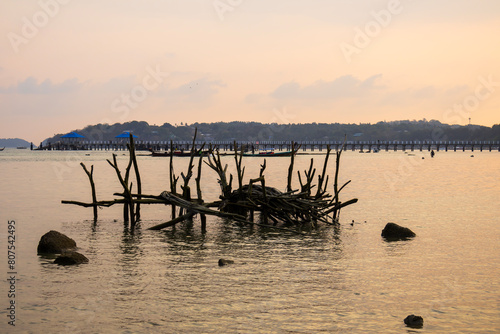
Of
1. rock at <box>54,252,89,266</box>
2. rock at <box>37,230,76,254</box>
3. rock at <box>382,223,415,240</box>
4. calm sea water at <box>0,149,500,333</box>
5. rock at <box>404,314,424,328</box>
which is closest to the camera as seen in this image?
rock at <box>404,314,424,328</box>

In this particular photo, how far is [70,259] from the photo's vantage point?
15.2 metres

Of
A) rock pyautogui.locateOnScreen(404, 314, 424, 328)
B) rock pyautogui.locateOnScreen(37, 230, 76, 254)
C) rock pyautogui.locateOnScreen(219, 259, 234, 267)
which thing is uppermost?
rock pyautogui.locateOnScreen(37, 230, 76, 254)

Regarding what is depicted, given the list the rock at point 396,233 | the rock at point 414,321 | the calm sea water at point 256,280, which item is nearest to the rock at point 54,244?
the calm sea water at point 256,280

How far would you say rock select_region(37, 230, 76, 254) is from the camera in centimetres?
1705

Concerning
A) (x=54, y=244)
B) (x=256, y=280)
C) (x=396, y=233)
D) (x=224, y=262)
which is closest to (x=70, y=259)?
(x=54, y=244)

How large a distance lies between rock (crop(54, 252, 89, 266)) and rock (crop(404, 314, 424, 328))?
870 centimetres

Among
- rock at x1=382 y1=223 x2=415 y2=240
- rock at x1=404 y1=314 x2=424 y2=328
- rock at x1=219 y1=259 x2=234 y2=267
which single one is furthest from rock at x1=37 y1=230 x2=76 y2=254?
rock at x1=404 y1=314 x2=424 y2=328

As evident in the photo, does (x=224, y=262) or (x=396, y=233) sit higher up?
(x=396, y=233)

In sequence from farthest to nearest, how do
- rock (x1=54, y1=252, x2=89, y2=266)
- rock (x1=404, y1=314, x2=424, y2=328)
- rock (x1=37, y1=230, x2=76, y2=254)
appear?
rock (x1=37, y1=230, x2=76, y2=254), rock (x1=54, y1=252, x2=89, y2=266), rock (x1=404, y1=314, x2=424, y2=328)

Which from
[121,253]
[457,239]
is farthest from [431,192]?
[121,253]

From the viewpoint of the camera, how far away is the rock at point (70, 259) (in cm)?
1511

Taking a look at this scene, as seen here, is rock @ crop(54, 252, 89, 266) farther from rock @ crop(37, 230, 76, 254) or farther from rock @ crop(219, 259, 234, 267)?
rock @ crop(219, 259, 234, 267)

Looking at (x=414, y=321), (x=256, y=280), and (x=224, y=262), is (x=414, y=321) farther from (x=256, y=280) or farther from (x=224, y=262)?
(x=224, y=262)

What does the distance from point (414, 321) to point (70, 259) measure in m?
9.00
